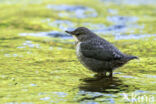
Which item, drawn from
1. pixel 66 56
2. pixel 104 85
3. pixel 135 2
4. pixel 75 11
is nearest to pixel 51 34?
pixel 66 56

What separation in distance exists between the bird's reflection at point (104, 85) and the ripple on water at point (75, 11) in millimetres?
8540

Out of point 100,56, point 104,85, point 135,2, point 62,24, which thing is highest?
point 135,2

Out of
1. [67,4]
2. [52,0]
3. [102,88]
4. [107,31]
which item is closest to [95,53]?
[102,88]

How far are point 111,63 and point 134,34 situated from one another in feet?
18.0

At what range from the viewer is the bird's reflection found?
5.62 m

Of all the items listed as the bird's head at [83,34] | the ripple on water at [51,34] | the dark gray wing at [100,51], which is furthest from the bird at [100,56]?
the ripple on water at [51,34]

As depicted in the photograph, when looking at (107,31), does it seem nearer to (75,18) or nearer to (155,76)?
(75,18)

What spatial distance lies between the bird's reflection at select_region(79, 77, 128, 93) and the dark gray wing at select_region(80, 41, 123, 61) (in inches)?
15.9

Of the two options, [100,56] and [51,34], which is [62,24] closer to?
[51,34]

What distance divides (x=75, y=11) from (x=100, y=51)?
949 centimetres

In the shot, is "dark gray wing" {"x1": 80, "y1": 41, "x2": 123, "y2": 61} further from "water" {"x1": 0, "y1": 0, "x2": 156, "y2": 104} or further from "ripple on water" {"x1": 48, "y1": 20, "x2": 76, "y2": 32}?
"ripple on water" {"x1": 48, "y1": 20, "x2": 76, "y2": 32}

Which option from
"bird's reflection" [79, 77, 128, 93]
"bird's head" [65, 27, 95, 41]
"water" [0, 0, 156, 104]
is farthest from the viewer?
"bird's head" [65, 27, 95, 41]

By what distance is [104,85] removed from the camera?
19.5 feet

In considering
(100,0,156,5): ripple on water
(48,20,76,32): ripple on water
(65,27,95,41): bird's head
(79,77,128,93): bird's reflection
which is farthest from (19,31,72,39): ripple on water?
(100,0,156,5): ripple on water
